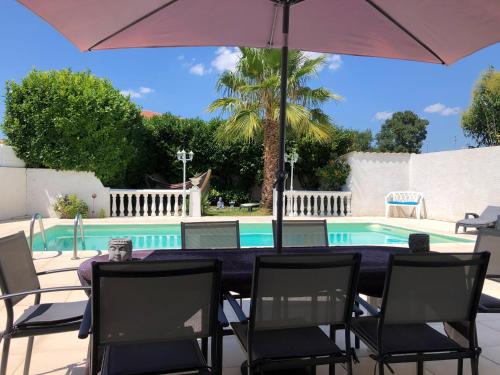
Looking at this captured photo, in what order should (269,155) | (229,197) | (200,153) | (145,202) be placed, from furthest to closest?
(229,197)
(200,153)
(269,155)
(145,202)

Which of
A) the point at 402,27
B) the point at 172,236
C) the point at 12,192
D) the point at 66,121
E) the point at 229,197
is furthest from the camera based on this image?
the point at 229,197

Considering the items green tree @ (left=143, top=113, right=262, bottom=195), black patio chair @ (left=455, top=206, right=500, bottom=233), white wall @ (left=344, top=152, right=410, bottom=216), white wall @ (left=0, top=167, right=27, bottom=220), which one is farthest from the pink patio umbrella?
green tree @ (left=143, top=113, right=262, bottom=195)

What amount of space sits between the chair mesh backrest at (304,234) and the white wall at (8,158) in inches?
375

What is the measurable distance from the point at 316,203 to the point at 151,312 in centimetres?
1122

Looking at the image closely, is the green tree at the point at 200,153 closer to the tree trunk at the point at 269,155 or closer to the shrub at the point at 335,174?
the tree trunk at the point at 269,155

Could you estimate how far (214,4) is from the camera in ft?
9.63

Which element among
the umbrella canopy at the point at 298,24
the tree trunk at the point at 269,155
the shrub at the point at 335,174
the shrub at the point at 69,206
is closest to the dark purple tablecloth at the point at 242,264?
the umbrella canopy at the point at 298,24

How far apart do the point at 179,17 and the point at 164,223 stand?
7535mm

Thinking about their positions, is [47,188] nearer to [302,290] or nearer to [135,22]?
[135,22]

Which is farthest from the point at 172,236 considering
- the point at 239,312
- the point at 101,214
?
the point at 239,312

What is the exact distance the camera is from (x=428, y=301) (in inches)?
79.9

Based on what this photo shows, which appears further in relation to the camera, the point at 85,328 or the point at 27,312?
the point at 27,312

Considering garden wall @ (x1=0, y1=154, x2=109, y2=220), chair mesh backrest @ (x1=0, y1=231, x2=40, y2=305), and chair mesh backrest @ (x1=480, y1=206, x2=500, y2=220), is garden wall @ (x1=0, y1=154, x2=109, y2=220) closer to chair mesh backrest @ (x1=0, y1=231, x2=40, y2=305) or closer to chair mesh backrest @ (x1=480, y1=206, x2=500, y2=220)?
chair mesh backrest @ (x1=0, y1=231, x2=40, y2=305)

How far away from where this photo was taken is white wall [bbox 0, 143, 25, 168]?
33.0 feet
